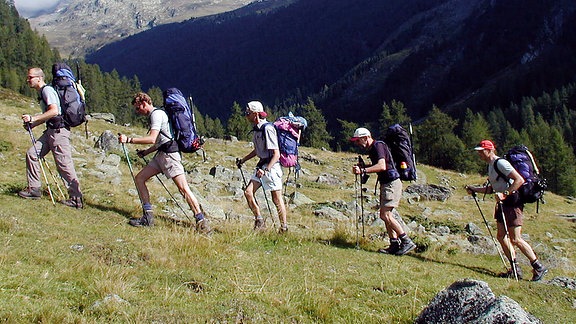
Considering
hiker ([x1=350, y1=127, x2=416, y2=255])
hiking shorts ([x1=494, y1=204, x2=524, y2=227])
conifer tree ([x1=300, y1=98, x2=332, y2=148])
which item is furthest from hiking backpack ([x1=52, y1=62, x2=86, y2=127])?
conifer tree ([x1=300, y1=98, x2=332, y2=148])

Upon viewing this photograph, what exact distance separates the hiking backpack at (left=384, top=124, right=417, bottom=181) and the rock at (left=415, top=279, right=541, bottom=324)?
184 inches

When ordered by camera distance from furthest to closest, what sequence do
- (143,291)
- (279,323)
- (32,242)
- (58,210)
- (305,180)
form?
(305,180), (58,210), (32,242), (143,291), (279,323)

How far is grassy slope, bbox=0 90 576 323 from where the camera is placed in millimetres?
4793

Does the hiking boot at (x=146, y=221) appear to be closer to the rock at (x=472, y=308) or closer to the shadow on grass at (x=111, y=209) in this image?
the shadow on grass at (x=111, y=209)

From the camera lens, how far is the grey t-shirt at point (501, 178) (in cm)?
883

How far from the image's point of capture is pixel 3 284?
4.83 meters

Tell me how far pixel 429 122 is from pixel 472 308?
235ft

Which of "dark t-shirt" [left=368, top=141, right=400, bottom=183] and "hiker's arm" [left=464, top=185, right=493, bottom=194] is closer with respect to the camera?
"dark t-shirt" [left=368, top=141, right=400, bottom=183]

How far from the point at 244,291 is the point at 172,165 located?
159 inches

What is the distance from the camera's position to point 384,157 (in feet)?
30.6

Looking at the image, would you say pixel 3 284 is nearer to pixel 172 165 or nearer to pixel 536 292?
pixel 172 165

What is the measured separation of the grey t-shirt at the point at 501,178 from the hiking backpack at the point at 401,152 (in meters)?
1.48

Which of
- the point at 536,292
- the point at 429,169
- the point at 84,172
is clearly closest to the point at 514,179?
the point at 536,292

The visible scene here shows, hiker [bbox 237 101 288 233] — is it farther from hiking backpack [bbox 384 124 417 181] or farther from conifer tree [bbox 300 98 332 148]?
conifer tree [bbox 300 98 332 148]
